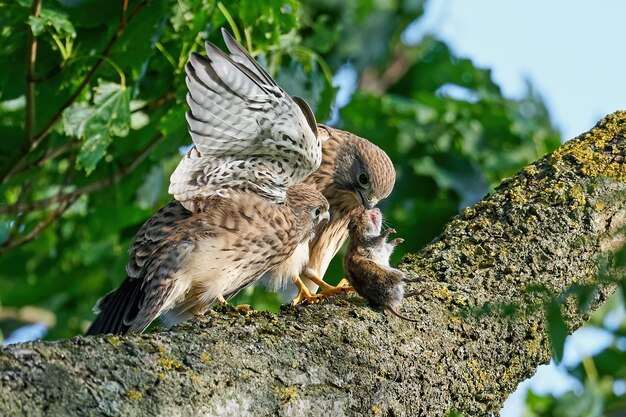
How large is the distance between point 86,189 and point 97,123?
838 mm

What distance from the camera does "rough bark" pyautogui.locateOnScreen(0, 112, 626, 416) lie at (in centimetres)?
247

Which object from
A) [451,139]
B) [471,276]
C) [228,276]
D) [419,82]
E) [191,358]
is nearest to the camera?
[191,358]

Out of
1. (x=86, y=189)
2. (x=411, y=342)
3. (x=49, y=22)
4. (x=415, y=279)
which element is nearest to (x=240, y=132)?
(x=49, y=22)

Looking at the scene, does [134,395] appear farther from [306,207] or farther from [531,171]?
[306,207]

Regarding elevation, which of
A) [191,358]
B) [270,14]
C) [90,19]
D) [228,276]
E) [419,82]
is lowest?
[191,358]

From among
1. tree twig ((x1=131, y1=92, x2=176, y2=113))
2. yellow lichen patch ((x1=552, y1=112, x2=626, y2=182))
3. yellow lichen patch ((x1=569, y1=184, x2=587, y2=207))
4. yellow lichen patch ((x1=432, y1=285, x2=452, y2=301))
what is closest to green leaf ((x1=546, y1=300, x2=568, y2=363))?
yellow lichen patch ((x1=432, y1=285, x2=452, y2=301))

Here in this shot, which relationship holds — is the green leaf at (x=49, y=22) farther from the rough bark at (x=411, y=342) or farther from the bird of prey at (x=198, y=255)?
the rough bark at (x=411, y=342)

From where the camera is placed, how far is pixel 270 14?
15.9 ft

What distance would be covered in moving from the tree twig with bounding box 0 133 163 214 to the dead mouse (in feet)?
3.80

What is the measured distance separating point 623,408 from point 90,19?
14.7 ft

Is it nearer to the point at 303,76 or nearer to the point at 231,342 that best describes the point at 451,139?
the point at 303,76

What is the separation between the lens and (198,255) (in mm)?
4688

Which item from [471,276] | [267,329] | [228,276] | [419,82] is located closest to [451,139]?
[419,82]

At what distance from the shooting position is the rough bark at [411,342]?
2.47 meters
